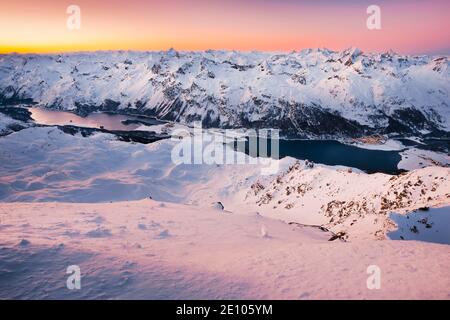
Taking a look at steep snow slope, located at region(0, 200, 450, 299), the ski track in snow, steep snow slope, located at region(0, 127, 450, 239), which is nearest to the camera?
steep snow slope, located at region(0, 200, 450, 299)

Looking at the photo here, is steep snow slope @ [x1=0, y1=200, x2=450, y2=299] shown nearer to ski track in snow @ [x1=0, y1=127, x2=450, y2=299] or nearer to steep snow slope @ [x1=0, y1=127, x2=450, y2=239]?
ski track in snow @ [x1=0, y1=127, x2=450, y2=299]

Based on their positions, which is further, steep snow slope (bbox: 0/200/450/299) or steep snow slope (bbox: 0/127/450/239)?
steep snow slope (bbox: 0/127/450/239)

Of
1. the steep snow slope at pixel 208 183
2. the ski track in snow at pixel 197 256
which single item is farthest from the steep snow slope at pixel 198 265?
the steep snow slope at pixel 208 183

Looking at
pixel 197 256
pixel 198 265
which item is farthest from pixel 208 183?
pixel 198 265

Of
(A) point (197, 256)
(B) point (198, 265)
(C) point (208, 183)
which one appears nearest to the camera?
(B) point (198, 265)

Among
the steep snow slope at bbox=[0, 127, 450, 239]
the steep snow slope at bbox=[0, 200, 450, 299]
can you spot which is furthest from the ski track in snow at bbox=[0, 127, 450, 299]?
the steep snow slope at bbox=[0, 127, 450, 239]

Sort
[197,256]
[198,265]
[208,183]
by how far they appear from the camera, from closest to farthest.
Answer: [198,265] < [197,256] < [208,183]

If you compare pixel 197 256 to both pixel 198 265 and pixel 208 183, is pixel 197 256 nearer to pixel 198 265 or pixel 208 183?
pixel 198 265

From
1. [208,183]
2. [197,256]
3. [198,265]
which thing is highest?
[198,265]
